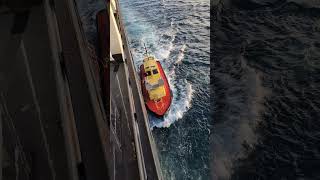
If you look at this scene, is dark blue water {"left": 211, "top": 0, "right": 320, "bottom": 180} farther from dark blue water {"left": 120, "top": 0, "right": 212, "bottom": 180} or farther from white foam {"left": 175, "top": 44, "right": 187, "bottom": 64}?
white foam {"left": 175, "top": 44, "right": 187, "bottom": 64}

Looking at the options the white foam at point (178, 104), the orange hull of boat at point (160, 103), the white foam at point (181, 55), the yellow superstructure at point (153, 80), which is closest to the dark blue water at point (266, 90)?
the white foam at point (178, 104)

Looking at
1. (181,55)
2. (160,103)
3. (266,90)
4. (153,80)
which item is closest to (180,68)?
(181,55)

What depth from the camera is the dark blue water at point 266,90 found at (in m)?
27.7

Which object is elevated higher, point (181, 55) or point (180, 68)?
point (181, 55)

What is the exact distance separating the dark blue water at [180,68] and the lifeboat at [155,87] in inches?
39.0

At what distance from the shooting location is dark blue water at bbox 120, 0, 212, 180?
99.9 ft

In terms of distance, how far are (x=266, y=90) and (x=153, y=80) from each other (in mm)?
11595

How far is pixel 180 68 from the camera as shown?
40062mm

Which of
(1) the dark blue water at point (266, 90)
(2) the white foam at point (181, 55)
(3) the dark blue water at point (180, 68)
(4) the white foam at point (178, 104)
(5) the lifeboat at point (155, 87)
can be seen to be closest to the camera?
(1) the dark blue water at point (266, 90)

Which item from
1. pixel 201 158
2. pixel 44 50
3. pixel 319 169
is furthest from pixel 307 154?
pixel 44 50

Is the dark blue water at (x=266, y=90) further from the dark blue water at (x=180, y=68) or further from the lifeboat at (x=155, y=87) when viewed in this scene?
the lifeboat at (x=155, y=87)

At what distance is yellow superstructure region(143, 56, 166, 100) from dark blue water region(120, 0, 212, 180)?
184cm

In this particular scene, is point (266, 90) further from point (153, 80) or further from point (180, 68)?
point (153, 80)

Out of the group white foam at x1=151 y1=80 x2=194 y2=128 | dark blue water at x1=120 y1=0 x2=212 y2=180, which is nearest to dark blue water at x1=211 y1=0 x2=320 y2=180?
dark blue water at x1=120 y1=0 x2=212 y2=180
